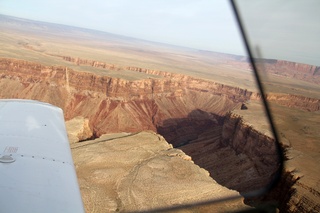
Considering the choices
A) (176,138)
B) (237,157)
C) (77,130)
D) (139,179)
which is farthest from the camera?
(176,138)

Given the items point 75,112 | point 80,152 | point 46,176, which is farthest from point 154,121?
point 46,176

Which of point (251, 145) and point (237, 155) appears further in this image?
point (237, 155)

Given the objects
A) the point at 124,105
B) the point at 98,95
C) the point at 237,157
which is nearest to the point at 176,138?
the point at 124,105

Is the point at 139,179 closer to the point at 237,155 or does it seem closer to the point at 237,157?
the point at 237,157

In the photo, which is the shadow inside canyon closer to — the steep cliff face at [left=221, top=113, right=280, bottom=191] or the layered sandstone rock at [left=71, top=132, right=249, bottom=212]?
the steep cliff face at [left=221, top=113, right=280, bottom=191]

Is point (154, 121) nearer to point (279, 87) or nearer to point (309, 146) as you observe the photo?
point (309, 146)
